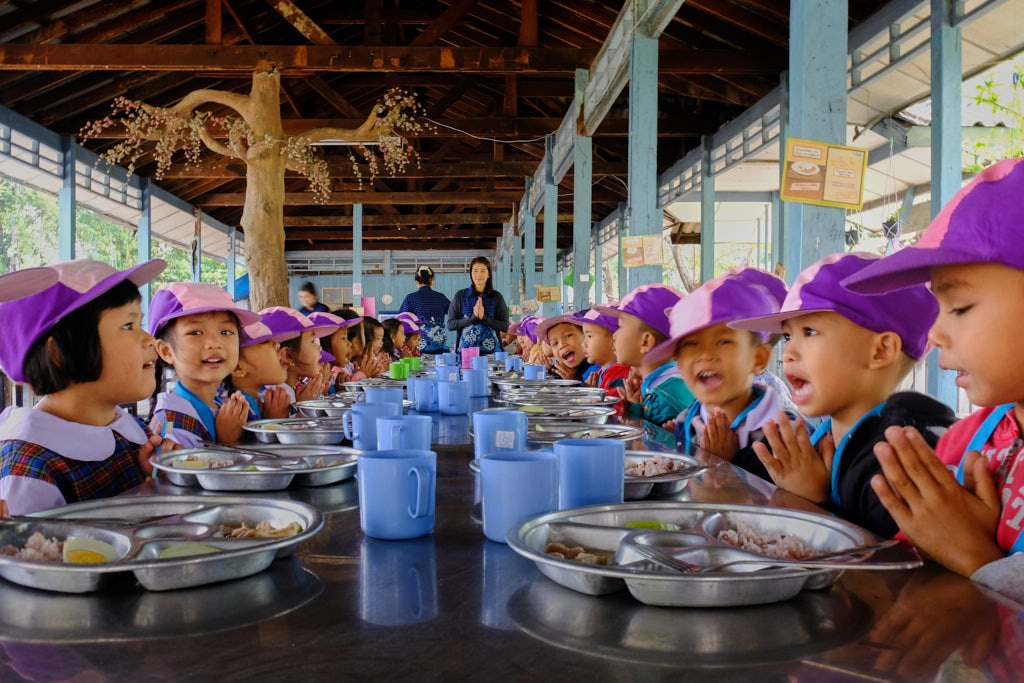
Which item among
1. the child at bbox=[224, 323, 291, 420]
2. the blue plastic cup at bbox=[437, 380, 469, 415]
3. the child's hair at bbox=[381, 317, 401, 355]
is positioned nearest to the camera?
the blue plastic cup at bbox=[437, 380, 469, 415]

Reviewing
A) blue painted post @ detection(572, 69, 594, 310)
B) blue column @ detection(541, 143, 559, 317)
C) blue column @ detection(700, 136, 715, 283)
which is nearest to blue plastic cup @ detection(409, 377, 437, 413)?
blue painted post @ detection(572, 69, 594, 310)

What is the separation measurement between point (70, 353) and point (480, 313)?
460 centimetres

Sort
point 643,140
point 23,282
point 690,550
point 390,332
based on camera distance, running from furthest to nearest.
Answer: point 390,332 < point 643,140 < point 23,282 < point 690,550

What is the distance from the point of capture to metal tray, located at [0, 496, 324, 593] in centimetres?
80

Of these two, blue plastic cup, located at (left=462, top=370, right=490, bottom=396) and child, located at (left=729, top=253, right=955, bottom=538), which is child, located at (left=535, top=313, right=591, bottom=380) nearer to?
blue plastic cup, located at (left=462, top=370, right=490, bottom=396)

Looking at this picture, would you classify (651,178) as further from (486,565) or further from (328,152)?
(328,152)

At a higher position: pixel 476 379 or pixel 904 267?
pixel 904 267

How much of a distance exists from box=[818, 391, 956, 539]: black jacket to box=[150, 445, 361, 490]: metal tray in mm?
905

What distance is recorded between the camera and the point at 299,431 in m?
1.93

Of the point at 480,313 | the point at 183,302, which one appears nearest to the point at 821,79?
the point at 183,302

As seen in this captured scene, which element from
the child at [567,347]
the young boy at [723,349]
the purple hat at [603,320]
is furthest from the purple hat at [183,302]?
the child at [567,347]

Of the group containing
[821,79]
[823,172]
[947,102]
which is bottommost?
[823,172]

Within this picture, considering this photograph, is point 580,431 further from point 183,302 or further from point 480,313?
point 480,313

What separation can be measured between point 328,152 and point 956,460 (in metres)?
13.0
